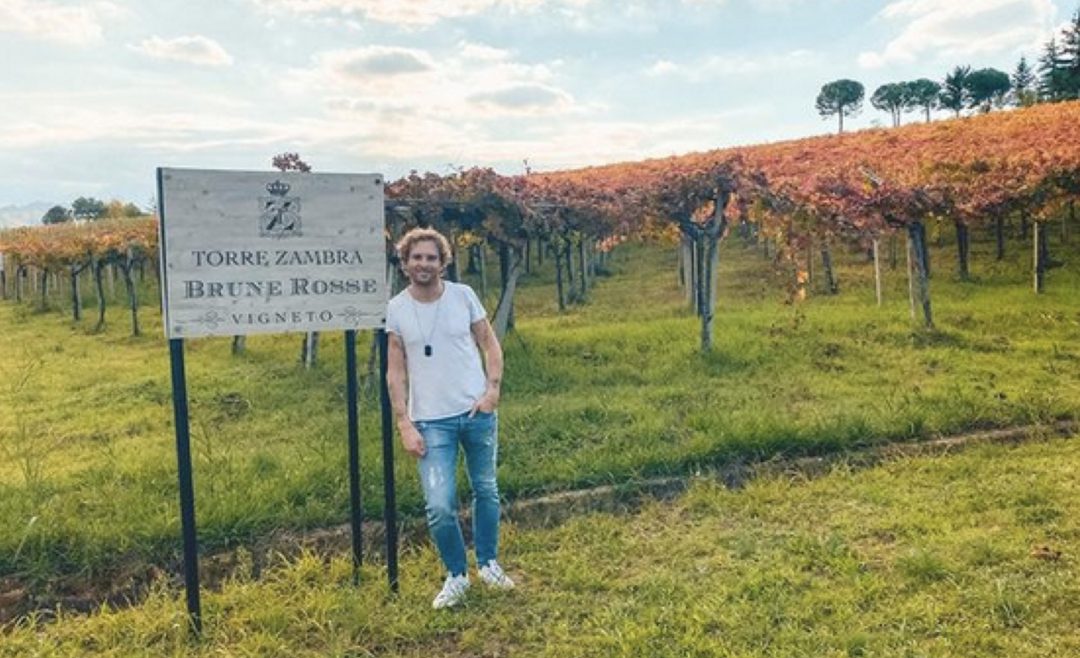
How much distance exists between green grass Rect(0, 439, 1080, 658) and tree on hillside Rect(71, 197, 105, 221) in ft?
190

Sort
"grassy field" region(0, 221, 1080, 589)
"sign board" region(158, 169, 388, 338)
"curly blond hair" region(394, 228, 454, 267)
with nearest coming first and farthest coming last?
1. "sign board" region(158, 169, 388, 338)
2. "curly blond hair" region(394, 228, 454, 267)
3. "grassy field" region(0, 221, 1080, 589)

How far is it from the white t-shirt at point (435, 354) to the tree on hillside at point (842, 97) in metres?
71.3

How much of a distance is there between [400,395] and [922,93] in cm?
6847

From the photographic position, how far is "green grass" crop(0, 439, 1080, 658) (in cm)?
381

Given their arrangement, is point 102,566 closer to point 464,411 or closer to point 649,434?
point 464,411

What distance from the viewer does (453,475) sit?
418 centimetres

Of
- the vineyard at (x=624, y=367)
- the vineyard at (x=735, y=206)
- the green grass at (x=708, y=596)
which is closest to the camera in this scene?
the green grass at (x=708, y=596)

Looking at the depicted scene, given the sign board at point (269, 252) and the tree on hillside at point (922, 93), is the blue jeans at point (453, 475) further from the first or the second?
the tree on hillside at point (922, 93)

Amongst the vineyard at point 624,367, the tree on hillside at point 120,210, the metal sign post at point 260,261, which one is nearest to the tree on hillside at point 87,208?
the tree on hillside at point 120,210

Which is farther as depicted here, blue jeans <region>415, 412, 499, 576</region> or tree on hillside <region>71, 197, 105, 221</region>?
tree on hillside <region>71, 197, 105, 221</region>

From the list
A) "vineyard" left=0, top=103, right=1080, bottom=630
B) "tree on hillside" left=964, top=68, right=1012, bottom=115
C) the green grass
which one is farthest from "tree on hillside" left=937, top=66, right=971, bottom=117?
the green grass

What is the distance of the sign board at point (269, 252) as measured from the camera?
3963 mm

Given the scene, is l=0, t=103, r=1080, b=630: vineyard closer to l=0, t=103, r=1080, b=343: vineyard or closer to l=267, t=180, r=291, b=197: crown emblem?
l=0, t=103, r=1080, b=343: vineyard

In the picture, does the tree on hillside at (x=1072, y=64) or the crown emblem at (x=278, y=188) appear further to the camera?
the tree on hillside at (x=1072, y=64)
